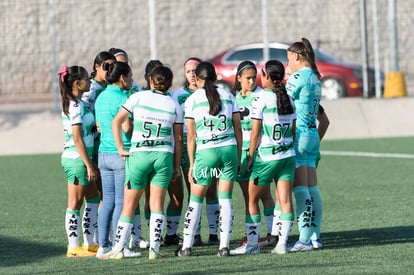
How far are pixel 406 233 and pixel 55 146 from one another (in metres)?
12.7

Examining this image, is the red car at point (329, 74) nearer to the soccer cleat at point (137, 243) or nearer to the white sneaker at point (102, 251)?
the soccer cleat at point (137, 243)

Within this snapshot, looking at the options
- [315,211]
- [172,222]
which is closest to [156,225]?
[172,222]

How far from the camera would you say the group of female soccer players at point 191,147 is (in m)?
10.5

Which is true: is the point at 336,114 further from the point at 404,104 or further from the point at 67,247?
the point at 67,247

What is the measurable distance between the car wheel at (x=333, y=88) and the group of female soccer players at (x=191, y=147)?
19.0 metres

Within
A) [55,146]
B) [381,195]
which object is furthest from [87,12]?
[381,195]

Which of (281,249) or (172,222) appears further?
(172,222)

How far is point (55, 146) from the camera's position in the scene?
2341cm

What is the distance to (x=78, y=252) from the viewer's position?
36.2 ft

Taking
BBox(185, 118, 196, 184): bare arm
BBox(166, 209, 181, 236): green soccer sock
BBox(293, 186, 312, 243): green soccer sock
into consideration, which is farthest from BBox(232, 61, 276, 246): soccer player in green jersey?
BBox(166, 209, 181, 236): green soccer sock

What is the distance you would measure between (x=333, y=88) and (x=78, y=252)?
20.1 metres

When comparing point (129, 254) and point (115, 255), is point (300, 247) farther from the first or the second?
point (115, 255)

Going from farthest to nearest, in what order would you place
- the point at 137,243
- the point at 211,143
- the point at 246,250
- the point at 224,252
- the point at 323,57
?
the point at 323,57 < the point at 137,243 < the point at 246,250 < the point at 224,252 < the point at 211,143

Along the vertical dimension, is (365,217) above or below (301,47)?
below
